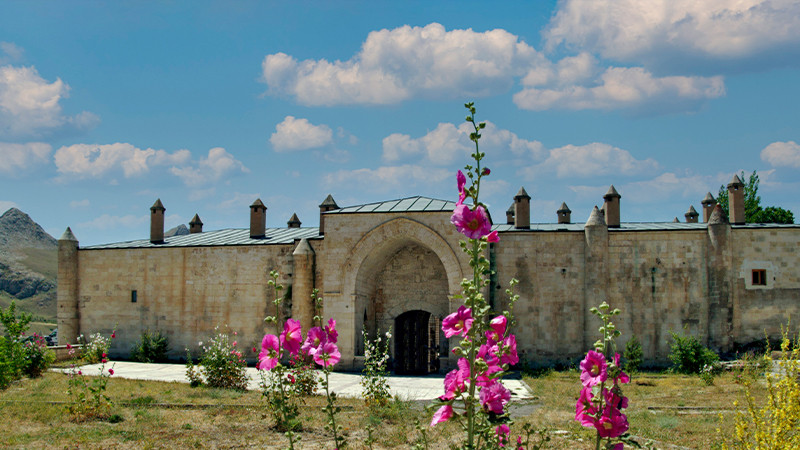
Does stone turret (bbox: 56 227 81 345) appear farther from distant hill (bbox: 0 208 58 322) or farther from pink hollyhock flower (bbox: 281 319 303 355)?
distant hill (bbox: 0 208 58 322)

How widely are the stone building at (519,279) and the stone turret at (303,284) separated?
4 cm

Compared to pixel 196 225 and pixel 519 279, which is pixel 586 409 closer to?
pixel 519 279

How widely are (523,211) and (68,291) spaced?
1658cm

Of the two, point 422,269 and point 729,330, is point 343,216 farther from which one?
point 729,330

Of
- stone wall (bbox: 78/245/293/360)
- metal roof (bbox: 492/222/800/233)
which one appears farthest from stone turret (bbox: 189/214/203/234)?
metal roof (bbox: 492/222/800/233)

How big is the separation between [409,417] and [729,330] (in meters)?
12.4

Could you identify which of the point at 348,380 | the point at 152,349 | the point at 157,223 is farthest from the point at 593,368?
the point at 157,223

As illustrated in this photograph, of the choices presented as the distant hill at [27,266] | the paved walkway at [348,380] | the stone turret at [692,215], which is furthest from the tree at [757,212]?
the distant hill at [27,266]

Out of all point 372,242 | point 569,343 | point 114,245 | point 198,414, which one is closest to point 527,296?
point 569,343

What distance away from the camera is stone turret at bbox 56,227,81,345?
21.5 m

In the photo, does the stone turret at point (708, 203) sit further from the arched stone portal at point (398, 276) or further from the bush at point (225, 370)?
the bush at point (225, 370)

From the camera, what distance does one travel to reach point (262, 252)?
2017 centimetres

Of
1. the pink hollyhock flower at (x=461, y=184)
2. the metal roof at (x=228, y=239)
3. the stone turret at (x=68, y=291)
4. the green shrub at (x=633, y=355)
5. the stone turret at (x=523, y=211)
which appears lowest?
the green shrub at (x=633, y=355)

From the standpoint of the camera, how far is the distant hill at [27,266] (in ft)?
222
